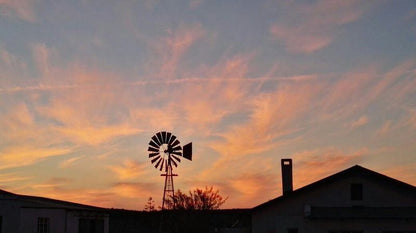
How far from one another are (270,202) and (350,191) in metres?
5.15

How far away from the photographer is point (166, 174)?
153 feet

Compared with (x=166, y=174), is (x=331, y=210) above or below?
below

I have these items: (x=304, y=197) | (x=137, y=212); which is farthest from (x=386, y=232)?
(x=137, y=212)

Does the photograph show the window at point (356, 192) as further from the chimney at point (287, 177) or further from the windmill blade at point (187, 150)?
the windmill blade at point (187, 150)

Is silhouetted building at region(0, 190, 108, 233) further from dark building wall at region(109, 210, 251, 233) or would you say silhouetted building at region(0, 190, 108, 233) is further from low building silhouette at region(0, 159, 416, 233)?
dark building wall at region(109, 210, 251, 233)

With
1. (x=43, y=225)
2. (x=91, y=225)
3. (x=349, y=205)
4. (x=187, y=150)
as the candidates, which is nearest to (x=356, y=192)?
(x=349, y=205)

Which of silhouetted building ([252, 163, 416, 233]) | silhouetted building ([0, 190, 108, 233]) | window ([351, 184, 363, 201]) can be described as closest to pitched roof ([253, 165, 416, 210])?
silhouetted building ([252, 163, 416, 233])

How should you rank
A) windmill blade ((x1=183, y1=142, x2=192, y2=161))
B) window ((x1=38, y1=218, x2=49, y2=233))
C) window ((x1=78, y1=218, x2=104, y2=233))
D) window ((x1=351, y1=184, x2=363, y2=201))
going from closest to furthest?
window ((x1=351, y1=184, x2=363, y2=201)), window ((x1=38, y1=218, x2=49, y2=233)), window ((x1=78, y1=218, x2=104, y2=233)), windmill blade ((x1=183, y1=142, x2=192, y2=161))

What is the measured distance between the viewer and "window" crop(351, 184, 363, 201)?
123ft

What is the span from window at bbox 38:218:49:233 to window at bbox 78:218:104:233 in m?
3.55

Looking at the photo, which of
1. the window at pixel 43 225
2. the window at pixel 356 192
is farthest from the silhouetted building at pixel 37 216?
the window at pixel 356 192

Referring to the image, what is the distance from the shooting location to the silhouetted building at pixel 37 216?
129 ft

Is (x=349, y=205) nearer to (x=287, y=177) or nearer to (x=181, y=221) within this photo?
(x=287, y=177)

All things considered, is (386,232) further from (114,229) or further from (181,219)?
(114,229)
